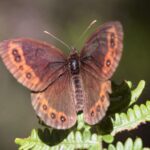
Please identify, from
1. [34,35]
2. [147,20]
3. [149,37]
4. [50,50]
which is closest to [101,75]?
[50,50]

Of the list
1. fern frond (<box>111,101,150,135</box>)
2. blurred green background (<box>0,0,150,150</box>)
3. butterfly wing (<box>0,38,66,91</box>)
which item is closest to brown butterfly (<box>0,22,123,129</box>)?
butterfly wing (<box>0,38,66,91</box>)

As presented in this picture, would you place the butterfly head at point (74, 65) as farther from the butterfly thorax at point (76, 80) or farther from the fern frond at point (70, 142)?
the fern frond at point (70, 142)

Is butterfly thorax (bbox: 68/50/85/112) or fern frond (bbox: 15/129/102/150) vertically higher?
butterfly thorax (bbox: 68/50/85/112)

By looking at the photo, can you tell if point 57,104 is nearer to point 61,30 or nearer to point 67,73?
point 67,73

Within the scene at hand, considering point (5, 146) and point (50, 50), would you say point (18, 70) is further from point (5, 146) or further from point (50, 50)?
point (5, 146)

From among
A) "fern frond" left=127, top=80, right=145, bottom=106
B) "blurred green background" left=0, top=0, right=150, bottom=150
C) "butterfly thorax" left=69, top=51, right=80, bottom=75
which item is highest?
"butterfly thorax" left=69, top=51, right=80, bottom=75

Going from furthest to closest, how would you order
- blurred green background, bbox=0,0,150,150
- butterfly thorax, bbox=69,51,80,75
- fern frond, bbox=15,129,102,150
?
blurred green background, bbox=0,0,150,150 → butterfly thorax, bbox=69,51,80,75 → fern frond, bbox=15,129,102,150

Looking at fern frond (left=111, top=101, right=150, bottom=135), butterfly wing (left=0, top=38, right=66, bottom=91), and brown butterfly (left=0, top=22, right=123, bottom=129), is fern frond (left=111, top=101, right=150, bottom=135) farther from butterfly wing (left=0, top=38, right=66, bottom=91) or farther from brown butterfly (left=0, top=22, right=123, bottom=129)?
butterfly wing (left=0, top=38, right=66, bottom=91)
